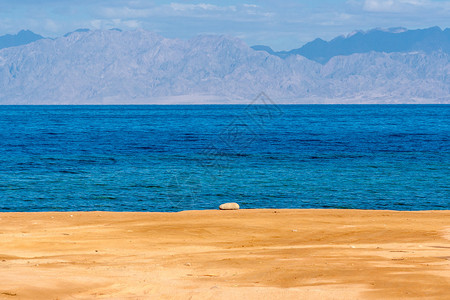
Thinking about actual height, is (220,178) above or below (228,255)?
below

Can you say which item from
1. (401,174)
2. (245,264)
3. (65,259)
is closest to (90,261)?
(65,259)

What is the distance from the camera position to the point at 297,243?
16969 millimetres

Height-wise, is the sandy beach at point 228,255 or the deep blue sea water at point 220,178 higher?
the sandy beach at point 228,255

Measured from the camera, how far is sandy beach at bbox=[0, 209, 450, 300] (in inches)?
431

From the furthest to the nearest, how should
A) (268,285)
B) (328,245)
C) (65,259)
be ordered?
(328,245) → (65,259) → (268,285)

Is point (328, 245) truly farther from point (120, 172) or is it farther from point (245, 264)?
point (120, 172)

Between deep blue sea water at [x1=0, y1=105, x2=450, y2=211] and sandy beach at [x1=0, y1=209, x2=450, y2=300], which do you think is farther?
deep blue sea water at [x1=0, y1=105, x2=450, y2=211]

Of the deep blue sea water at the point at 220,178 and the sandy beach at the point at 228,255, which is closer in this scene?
the sandy beach at the point at 228,255

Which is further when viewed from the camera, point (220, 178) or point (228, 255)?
point (220, 178)

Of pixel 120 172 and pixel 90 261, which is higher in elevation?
pixel 90 261

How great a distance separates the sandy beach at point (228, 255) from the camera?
10945 mm

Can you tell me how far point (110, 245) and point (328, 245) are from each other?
5.85 metres

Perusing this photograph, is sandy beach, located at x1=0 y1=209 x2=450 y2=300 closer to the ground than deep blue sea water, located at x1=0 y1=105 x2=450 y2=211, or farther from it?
farther from it

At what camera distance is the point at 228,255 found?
1479 cm
